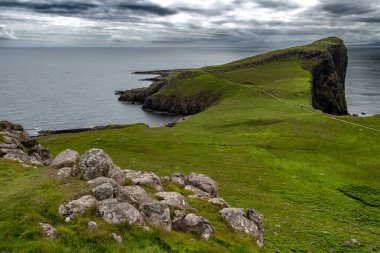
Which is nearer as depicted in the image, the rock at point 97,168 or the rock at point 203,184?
the rock at point 97,168

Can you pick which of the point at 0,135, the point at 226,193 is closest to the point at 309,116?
the point at 226,193

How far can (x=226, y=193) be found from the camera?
45.5m

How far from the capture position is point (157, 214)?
2394cm

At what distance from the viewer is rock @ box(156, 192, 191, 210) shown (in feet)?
87.0

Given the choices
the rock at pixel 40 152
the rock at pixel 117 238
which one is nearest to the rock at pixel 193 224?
the rock at pixel 117 238

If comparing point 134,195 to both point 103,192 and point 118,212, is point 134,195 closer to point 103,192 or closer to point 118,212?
point 103,192

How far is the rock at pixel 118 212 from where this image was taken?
73.2 ft

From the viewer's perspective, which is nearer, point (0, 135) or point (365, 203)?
point (365, 203)

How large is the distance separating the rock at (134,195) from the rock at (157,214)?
2.93 feet

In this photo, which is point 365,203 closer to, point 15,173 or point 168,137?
point 15,173

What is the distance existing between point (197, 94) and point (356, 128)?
112 metres

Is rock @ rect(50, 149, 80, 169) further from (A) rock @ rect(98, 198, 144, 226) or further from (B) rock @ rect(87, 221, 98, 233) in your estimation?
(B) rock @ rect(87, 221, 98, 233)

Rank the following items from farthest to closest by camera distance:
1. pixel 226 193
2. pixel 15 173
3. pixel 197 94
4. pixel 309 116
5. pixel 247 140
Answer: pixel 197 94
pixel 309 116
pixel 247 140
pixel 226 193
pixel 15 173

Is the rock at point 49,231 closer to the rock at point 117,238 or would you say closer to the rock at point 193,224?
the rock at point 117,238
